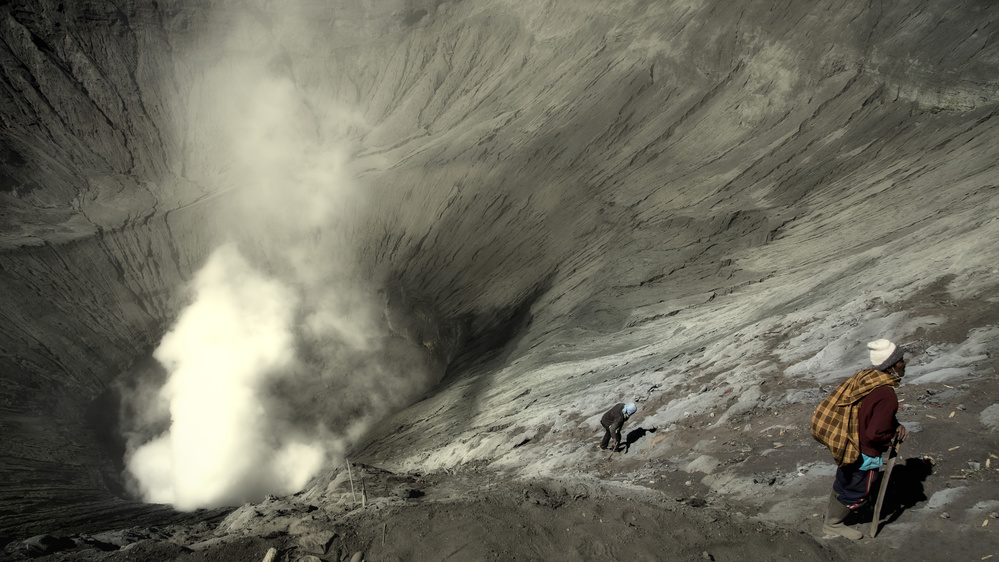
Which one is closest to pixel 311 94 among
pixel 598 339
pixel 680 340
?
pixel 598 339

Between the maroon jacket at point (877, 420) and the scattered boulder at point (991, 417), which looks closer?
the maroon jacket at point (877, 420)

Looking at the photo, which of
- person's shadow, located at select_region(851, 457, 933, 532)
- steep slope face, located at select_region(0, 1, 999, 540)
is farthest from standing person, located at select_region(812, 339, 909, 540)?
steep slope face, located at select_region(0, 1, 999, 540)

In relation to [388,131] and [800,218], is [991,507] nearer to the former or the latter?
[800,218]

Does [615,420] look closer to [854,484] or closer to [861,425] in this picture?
[854,484]

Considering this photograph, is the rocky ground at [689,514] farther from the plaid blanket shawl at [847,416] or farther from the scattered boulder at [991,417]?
the plaid blanket shawl at [847,416]

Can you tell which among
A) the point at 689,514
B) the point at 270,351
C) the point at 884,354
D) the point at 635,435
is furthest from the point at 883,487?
the point at 270,351

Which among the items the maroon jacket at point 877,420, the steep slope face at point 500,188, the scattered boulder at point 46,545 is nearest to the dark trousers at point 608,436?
the steep slope face at point 500,188
